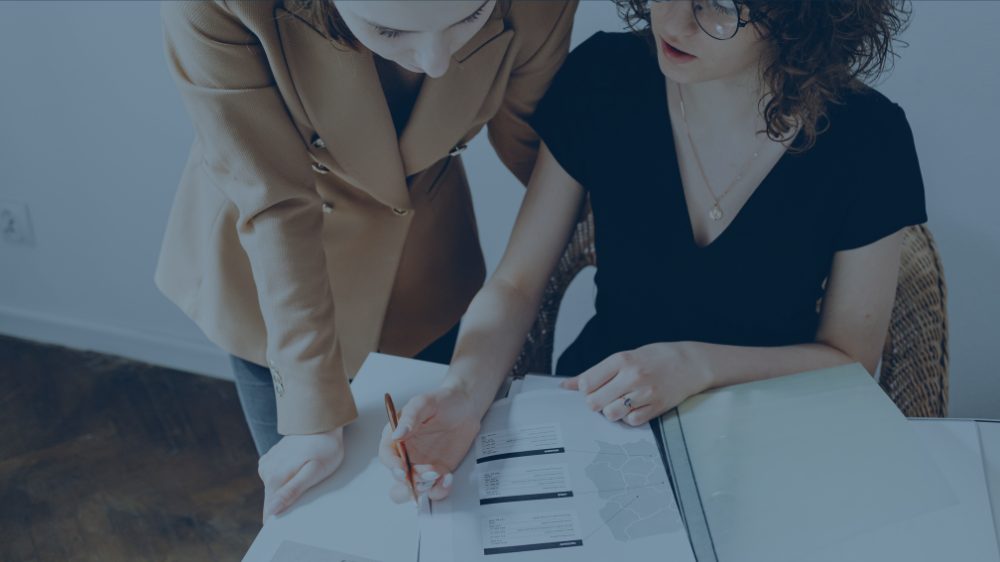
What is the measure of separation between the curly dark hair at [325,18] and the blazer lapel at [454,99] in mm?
80

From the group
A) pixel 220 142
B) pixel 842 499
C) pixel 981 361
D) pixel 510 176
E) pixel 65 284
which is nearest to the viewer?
pixel 842 499

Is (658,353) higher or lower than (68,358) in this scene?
higher

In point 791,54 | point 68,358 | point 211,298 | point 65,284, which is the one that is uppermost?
point 791,54

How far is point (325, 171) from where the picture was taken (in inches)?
38.1

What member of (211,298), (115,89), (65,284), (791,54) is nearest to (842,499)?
(791,54)

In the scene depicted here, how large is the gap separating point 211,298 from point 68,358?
1.50 metres

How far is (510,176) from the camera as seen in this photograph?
5.07 feet

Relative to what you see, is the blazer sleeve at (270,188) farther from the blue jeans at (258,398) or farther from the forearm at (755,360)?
the forearm at (755,360)

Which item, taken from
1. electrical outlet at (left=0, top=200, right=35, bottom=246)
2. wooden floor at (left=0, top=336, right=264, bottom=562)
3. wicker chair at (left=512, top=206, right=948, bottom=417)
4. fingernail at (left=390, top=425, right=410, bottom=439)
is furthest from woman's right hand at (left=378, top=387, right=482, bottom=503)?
electrical outlet at (left=0, top=200, right=35, bottom=246)

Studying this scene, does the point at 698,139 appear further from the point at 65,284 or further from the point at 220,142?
the point at 65,284

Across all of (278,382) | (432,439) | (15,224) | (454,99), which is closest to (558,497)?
(432,439)

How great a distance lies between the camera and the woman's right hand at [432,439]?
0.72 meters

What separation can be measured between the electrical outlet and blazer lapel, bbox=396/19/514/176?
68.6 inches

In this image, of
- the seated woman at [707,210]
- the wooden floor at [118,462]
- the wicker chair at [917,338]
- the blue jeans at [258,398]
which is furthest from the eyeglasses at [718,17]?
the wooden floor at [118,462]
